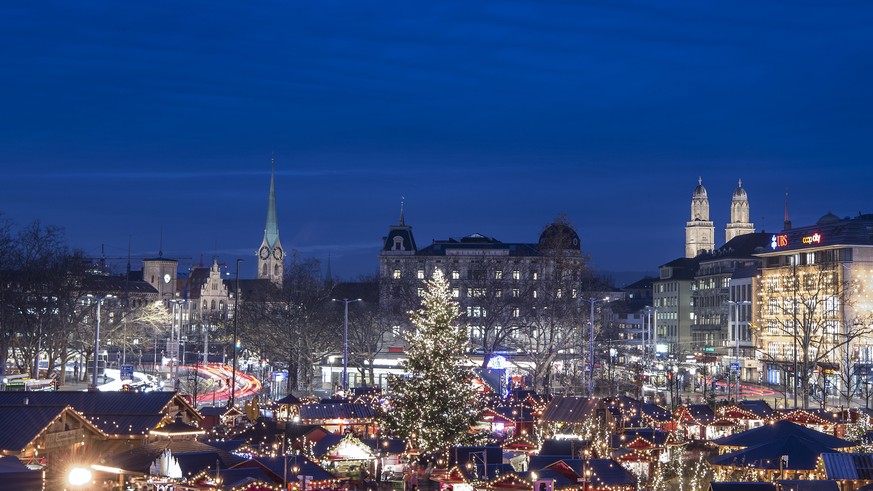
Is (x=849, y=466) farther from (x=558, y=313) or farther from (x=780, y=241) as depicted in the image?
(x=780, y=241)

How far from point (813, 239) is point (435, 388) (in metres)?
72.1

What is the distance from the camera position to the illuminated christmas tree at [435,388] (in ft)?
145

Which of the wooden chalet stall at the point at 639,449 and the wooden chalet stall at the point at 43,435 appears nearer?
the wooden chalet stall at the point at 43,435

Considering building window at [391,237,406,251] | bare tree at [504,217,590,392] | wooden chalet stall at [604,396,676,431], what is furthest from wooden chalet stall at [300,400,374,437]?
building window at [391,237,406,251]

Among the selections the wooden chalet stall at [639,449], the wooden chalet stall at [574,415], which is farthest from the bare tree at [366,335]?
the wooden chalet stall at [639,449]

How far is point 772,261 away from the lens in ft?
Answer: 386

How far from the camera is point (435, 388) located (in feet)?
145

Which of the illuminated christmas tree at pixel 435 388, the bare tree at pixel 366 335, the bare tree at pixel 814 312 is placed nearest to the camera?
the illuminated christmas tree at pixel 435 388

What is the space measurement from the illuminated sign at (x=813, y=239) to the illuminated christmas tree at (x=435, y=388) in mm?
69952

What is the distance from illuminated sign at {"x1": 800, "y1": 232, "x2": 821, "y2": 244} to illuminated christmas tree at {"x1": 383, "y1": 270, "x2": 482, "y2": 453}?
69952mm

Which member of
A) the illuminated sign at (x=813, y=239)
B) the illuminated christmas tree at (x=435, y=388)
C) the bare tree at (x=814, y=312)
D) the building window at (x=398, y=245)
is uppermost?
the building window at (x=398, y=245)

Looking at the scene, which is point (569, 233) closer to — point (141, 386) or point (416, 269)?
point (141, 386)

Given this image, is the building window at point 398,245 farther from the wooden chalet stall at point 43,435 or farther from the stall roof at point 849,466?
the stall roof at point 849,466

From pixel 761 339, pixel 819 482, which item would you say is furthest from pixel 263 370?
pixel 819 482
